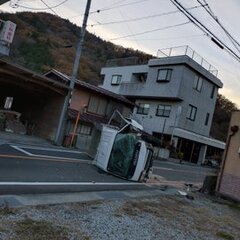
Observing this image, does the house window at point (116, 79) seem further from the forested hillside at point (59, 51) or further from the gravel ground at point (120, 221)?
the gravel ground at point (120, 221)

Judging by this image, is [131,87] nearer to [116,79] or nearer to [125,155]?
[116,79]

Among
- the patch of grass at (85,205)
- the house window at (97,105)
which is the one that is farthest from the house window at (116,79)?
the patch of grass at (85,205)

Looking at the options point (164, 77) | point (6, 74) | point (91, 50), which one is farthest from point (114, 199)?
point (91, 50)

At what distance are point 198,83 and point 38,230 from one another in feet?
123

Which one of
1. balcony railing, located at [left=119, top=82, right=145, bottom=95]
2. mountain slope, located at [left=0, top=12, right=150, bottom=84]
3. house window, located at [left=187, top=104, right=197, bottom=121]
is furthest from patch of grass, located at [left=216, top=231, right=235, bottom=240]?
mountain slope, located at [left=0, top=12, right=150, bottom=84]

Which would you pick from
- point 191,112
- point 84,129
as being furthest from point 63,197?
point 191,112

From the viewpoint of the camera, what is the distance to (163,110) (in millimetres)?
41438

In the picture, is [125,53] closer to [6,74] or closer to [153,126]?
[153,126]

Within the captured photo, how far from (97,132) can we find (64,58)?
57381 millimetres

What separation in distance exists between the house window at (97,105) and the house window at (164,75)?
10.0 meters

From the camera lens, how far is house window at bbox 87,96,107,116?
31.5 m

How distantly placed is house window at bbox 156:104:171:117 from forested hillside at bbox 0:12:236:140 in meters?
17.4

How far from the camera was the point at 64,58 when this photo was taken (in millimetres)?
74625

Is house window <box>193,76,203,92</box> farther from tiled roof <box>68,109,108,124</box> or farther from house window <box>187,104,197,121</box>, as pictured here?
tiled roof <box>68,109,108,124</box>
